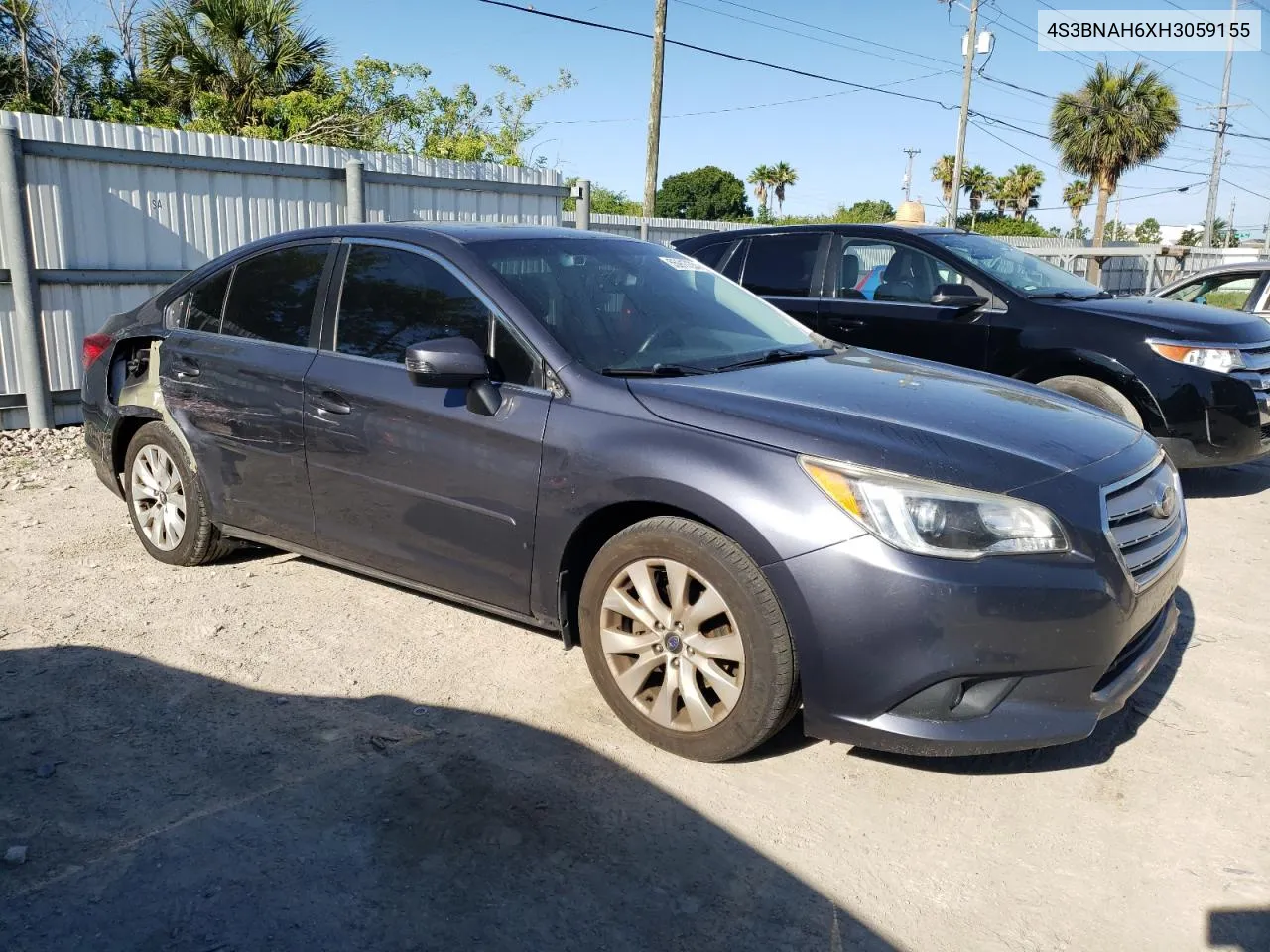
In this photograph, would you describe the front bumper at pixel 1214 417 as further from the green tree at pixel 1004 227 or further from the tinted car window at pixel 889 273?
the green tree at pixel 1004 227

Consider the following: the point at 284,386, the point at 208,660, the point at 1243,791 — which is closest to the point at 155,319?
the point at 284,386

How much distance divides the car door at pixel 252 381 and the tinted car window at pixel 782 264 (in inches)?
161

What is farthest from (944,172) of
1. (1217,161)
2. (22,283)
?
(22,283)

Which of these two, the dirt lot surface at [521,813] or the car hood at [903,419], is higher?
the car hood at [903,419]

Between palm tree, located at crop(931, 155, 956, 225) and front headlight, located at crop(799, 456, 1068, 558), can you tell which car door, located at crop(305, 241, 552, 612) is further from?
palm tree, located at crop(931, 155, 956, 225)

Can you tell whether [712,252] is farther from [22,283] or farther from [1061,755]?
[1061,755]

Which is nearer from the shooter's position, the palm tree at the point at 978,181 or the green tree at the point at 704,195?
the palm tree at the point at 978,181

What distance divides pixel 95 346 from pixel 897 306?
4.97m

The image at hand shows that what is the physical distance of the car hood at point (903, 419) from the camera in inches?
119

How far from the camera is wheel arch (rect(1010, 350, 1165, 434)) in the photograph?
21.4 feet

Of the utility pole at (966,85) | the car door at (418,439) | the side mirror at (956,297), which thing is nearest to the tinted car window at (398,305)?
the car door at (418,439)

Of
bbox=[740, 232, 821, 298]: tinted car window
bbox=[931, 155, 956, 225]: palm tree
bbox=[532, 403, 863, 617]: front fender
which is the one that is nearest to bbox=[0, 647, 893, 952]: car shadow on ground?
bbox=[532, 403, 863, 617]: front fender

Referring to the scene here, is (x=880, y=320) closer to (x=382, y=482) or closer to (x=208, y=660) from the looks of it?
(x=382, y=482)

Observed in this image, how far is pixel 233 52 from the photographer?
58.0 ft
